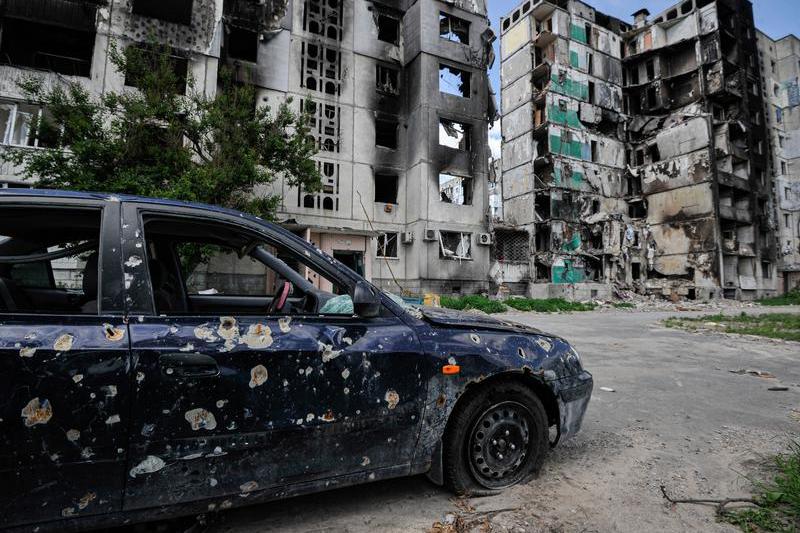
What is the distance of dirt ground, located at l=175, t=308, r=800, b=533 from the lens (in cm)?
209

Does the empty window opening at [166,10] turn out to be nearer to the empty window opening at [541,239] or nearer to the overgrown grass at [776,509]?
the overgrown grass at [776,509]

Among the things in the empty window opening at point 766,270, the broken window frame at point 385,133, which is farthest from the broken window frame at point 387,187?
the empty window opening at point 766,270

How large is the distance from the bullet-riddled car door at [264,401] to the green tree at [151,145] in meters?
10.5

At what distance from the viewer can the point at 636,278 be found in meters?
31.7

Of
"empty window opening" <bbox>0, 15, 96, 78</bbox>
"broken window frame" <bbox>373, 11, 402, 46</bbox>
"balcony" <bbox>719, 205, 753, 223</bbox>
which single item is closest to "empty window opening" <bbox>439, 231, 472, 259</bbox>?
"broken window frame" <bbox>373, 11, 402, 46</bbox>

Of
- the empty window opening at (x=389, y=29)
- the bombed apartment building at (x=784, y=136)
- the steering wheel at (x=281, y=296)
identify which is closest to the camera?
the steering wheel at (x=281, y=296)

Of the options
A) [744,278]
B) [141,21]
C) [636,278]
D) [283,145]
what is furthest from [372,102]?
[744,278]

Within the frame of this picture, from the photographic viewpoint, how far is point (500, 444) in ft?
8.01

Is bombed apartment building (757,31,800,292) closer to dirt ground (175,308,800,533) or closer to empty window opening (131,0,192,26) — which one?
dirt ground (175,308,800,533)

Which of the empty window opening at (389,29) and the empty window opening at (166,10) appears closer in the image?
the empty window opening at (166,10)

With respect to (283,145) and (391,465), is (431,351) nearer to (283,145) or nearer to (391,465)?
(391,465)

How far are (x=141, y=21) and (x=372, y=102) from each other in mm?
9980

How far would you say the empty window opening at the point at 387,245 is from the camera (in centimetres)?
1978

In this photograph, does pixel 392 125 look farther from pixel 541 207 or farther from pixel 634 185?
pixel 634 185
